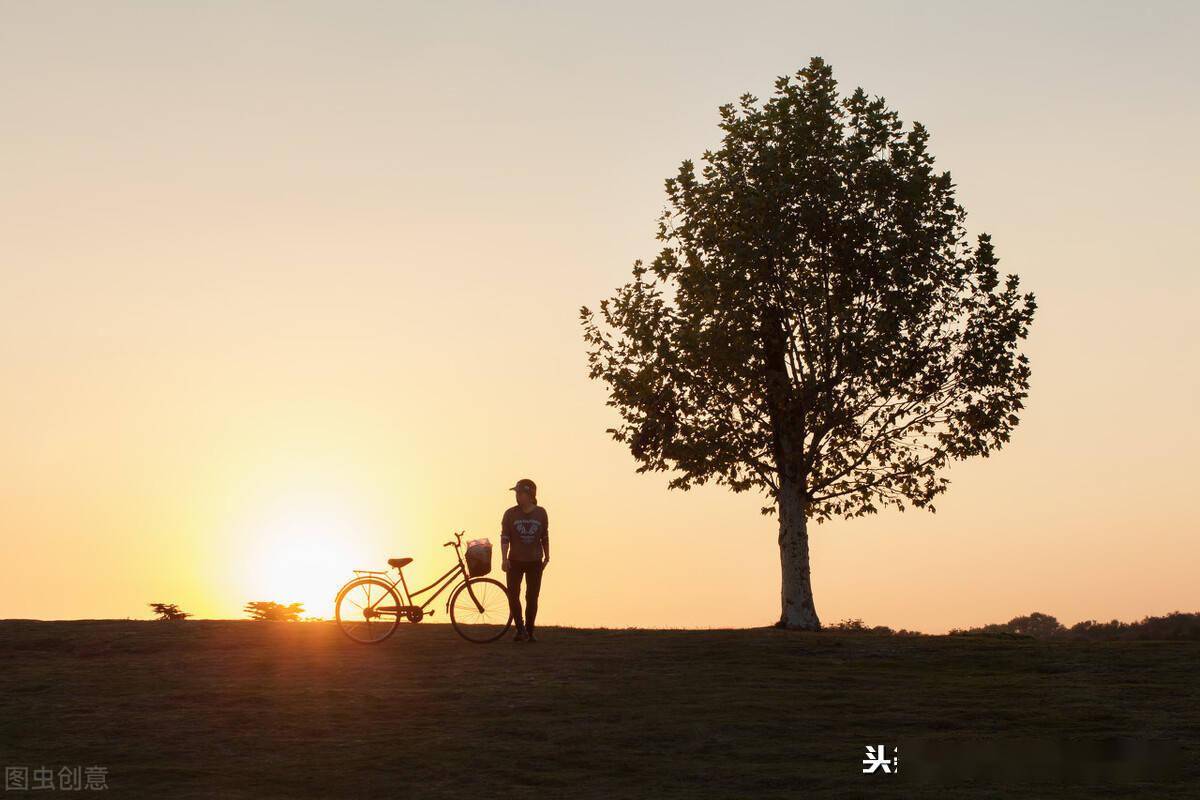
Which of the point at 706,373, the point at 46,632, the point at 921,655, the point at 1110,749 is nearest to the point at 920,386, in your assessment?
the point at 706,373

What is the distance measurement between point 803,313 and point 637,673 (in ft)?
48.9

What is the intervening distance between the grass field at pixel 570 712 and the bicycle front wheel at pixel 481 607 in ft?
1.16

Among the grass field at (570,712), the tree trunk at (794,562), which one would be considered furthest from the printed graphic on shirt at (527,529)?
the tree trunk at (794,562)

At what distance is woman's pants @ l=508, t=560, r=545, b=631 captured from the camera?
2462cm

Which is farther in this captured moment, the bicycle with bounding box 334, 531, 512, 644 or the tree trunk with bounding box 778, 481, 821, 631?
the tree trunk with bounding box 778, 481, 821, 631

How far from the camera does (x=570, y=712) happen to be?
19359 millimetres

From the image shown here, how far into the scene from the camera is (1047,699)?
2130cm

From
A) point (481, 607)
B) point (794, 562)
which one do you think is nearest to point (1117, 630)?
point (794, 562)

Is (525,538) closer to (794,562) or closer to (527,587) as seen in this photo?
(527,587)

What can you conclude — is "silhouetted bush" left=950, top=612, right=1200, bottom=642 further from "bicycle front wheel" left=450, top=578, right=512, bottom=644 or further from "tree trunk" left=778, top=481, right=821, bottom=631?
"bicycle front wheel" left=450, top=578, right=512, bottom=644

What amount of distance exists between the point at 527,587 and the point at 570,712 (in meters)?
5.98

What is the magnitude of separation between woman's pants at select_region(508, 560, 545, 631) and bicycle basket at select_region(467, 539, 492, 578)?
1.38 ft

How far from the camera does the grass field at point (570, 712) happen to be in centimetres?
1576

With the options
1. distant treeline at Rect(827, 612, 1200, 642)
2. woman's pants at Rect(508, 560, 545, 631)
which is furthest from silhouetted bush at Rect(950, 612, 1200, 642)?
woman's pants at Rect(508, 560, 545, 631)
